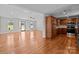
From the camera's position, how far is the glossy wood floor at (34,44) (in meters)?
4.06

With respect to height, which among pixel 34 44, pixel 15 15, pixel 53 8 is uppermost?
pixel 53 8

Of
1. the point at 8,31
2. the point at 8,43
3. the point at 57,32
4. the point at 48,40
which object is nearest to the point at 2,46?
the point at 8,43

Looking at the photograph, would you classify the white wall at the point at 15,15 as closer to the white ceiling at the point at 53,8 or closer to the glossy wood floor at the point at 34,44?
the white ceiling at the point at 53,8

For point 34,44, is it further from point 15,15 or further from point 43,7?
point 43,7

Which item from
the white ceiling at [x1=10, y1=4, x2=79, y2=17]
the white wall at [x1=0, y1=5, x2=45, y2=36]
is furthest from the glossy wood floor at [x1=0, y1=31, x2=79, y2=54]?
the white ceiling at [x1=10, y1=4, x2=79, y2=17]

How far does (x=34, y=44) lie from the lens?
4270mm

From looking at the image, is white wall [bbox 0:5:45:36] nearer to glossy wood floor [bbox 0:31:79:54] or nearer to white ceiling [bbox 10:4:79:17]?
white ceiling [bbox 10:4:79:17]

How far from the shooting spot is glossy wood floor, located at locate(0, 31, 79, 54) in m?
4.06

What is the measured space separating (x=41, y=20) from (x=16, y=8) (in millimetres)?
958

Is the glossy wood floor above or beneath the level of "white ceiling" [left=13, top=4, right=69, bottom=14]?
beneath

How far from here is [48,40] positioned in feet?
14.5

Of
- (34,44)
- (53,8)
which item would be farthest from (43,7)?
(34,44)

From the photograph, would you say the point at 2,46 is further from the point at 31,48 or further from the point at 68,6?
the point at 68,6
